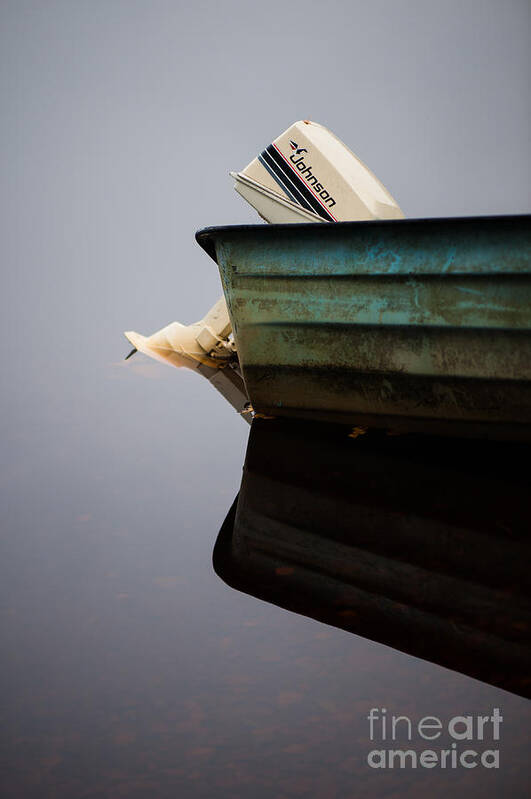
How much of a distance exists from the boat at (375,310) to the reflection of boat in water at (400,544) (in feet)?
0.58

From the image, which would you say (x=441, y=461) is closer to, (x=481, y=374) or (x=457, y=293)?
(x=481, y=374)

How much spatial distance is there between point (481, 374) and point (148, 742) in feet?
5.84

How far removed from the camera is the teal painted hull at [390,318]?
249cm

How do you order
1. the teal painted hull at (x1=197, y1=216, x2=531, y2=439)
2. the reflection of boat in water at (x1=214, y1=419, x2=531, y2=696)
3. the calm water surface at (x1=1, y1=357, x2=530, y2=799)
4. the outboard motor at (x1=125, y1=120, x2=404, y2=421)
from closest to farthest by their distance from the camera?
the calm water surface at (x1=1, y1=357, x2=530, y2=799), the reflection of boat in water at (x1=214, y1=419, x2=531, y2=696), the teal painted hull at (x1=197, y1=216, x2=531, y2=439), the outboard motor at (x1=125, y1=120, x2=404, y2=421)

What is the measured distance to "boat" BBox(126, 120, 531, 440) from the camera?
8.20 ft

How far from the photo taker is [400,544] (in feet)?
6.20

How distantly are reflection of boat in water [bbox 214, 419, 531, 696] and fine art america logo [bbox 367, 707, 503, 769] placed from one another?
134mm

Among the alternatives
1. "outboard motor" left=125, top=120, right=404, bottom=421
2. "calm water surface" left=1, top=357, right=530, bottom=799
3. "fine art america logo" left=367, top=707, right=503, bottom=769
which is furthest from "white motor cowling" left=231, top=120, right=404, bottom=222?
"fine art america logo" left=367, top=707, right=503, bottom=769

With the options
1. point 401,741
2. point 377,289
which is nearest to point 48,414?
point 377,289

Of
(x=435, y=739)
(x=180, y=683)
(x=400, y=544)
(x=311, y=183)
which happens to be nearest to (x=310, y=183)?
(x=311, y=183)

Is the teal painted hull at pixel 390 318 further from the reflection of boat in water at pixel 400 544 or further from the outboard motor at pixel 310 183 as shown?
the outboard motor at pixel 310 183

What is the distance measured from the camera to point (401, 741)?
1161 millimetres

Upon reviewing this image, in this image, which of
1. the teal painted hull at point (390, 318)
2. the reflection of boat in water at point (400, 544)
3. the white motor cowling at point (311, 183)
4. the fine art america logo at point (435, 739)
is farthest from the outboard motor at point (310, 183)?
the fine art america logo at point (435, 739)

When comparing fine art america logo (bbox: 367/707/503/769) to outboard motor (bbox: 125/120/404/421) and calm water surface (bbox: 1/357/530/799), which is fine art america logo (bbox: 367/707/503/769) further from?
outboard motor (bbox: 125/120/404/421)
